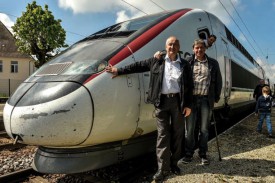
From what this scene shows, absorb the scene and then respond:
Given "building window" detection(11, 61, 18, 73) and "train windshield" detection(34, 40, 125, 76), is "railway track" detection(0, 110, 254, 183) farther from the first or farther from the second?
"building window" detection(11, 61, 18, 73)

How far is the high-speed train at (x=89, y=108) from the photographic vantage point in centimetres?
379

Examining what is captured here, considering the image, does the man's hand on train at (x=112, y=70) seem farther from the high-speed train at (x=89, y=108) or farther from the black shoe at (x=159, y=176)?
the black shoe at (x=159, y=176)

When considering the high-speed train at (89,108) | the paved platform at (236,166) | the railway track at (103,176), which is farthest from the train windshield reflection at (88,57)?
the paved platform at (236,166)

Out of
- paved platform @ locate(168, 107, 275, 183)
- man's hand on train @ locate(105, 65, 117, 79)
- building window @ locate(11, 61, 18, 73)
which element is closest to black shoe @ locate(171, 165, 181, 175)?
paved platform @ locate(168, 107, 275, 183)

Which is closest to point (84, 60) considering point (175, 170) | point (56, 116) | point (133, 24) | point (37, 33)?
point (56, 116)

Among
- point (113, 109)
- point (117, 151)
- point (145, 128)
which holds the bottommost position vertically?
point (117, 151)

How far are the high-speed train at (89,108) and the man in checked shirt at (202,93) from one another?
1.84ft

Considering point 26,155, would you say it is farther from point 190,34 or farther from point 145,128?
point 190,34

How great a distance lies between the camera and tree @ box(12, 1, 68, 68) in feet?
108

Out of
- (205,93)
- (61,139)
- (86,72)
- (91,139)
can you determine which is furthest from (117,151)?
(205,93)

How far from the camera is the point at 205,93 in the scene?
16.1ft

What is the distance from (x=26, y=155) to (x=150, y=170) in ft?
9.41

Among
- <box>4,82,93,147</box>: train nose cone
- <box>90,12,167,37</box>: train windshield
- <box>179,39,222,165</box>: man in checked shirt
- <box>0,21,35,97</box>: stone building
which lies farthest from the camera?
<box>0,21,35,97</box>: stone building

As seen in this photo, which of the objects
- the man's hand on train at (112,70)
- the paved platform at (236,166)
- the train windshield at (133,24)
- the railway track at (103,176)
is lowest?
the railway track at (103,176)
